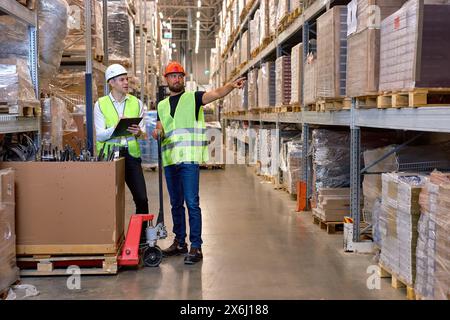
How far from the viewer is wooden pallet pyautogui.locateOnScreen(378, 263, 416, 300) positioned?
3974 millimetres

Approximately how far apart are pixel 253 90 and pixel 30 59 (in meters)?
7.29

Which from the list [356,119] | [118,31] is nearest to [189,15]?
[118,31]

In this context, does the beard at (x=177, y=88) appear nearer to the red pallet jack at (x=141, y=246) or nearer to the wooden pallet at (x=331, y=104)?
the red pallet jack at (x=141, y=246)

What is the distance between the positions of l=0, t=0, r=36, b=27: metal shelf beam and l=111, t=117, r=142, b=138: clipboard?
55.0 inches

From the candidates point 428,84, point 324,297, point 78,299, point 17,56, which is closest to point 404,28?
point 428,84

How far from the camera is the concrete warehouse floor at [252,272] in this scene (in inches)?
167

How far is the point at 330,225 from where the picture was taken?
6.37m

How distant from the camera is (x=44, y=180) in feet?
15.2

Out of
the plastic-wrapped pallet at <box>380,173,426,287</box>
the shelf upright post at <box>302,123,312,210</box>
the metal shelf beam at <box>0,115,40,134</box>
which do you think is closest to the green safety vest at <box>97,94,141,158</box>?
the metal shelf beam at <box>0,115,40,134</box>

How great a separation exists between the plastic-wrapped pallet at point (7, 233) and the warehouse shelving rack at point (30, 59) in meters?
0.50

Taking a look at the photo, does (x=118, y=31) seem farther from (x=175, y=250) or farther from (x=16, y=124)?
(x=175, y=250)

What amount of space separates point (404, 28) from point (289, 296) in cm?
230
